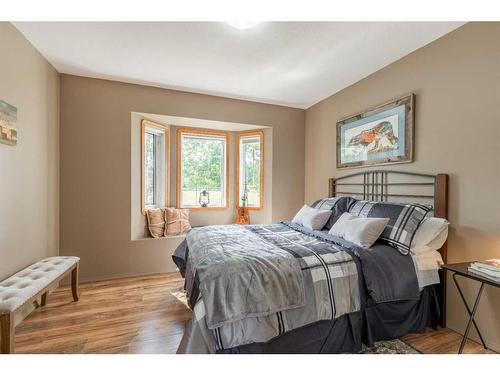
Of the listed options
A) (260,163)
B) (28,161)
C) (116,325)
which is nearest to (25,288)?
(116,325)

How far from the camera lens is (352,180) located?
3.22 meters

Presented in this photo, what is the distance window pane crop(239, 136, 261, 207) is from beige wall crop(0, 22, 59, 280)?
258 centimetres

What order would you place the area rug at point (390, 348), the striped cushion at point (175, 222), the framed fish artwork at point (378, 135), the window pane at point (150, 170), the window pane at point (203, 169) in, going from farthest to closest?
the window pane at point (203, 169)
the window pane at point (150, 170)
the striped cushion at point (175, 222)
the framed fish artwork at point (378, 135)
the area rug at point (390, 348)

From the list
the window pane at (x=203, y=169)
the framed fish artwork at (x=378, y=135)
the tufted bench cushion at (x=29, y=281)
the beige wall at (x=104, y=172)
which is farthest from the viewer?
the window pane at (x=203, y=169)

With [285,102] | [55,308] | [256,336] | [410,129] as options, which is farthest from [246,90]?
[55,308]

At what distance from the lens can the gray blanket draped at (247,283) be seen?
1.44 m

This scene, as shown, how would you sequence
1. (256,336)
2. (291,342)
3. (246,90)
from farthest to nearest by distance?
(246,90), (291,342), (256,336)

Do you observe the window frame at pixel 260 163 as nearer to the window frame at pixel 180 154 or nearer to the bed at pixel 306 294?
the window frame at pixel 180 154

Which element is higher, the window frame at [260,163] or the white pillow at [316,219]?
the window frame at [260,163]

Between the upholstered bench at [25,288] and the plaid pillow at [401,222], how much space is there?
2637 mm

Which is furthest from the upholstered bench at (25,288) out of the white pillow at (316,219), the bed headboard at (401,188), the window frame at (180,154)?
the bed headboard at (401,188)

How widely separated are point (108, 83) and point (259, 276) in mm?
3026

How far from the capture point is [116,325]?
211cm
